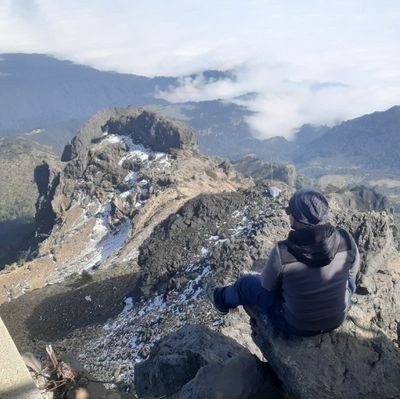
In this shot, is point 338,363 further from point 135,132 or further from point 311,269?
point 135,132

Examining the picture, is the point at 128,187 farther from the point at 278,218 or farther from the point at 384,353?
the point at 384,353

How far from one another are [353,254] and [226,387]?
2.59 m

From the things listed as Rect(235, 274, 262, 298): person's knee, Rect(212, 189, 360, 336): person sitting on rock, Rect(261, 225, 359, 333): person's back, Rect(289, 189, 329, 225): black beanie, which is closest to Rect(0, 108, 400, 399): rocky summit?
Rect(235, 274, 262, 298): person's knee

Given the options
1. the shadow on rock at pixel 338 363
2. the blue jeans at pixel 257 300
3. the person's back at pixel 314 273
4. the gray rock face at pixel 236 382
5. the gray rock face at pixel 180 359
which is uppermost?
the person's back at pixel 314 273

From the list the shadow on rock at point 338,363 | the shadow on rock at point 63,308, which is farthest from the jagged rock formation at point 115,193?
the shadow on rock at point 338,363

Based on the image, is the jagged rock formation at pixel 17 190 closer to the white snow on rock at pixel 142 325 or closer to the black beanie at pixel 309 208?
the white snow on rock at pixel 142 325

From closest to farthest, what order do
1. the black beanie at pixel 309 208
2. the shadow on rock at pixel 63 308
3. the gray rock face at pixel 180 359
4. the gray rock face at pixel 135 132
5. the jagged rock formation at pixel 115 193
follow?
1. the black beanie at pixel 309 208
2. the gray rock face at pixel 180 359
3. the shadow on rock at pixel 63 308
4. the jagged rock formation at pixel 115 193
5. the gray rock face at pixel 135 132

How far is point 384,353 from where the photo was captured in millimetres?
6754

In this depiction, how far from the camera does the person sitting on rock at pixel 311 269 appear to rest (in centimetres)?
559

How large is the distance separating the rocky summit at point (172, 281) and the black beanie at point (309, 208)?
2.06m

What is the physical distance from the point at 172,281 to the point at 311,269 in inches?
705

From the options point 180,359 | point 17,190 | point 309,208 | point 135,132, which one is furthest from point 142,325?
point 17,190

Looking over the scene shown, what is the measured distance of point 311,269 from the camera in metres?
5.73

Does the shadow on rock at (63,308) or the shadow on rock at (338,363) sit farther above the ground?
the shadow on rock at (338,363)
